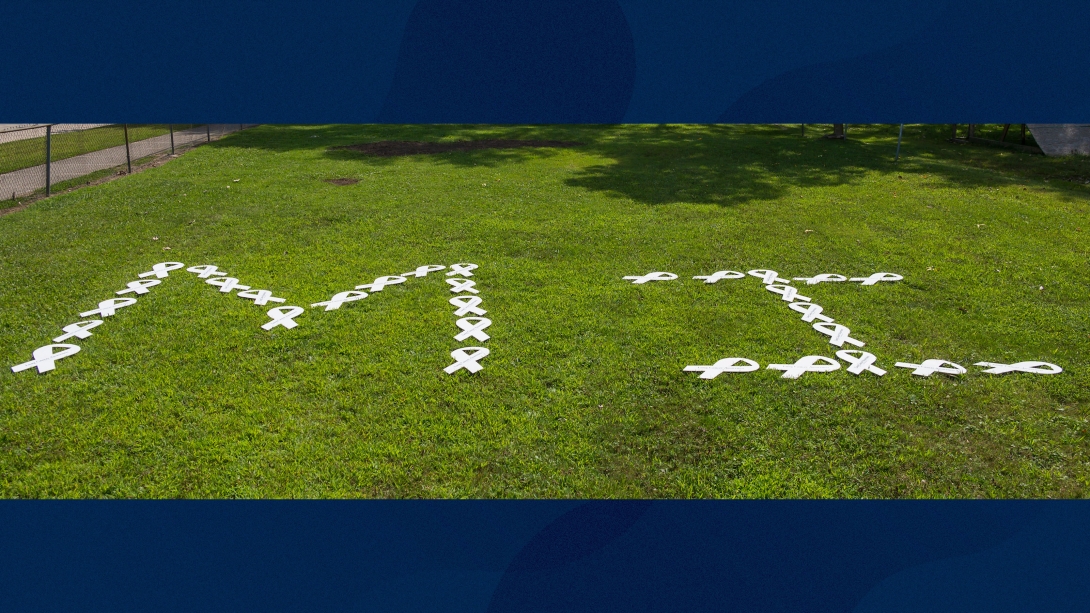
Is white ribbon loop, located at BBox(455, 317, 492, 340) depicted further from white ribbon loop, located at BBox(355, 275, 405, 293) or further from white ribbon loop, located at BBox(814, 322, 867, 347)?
white ribbon loop, located at BBox(814, 322, 867, 347)

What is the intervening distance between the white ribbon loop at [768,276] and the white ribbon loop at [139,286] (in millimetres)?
6475

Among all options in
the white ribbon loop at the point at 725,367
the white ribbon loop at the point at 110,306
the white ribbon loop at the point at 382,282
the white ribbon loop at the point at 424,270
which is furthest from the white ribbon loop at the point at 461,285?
the white ribbon loop at the point at 110,306

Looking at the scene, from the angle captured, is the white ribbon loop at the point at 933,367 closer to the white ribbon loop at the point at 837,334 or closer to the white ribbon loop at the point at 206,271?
the white ribbon loop at the point at 837,334

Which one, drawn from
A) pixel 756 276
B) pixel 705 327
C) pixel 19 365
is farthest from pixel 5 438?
pixel 756 276

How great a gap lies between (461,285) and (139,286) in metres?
3.34

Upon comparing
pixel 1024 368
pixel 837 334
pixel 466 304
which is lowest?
pixel 1024 368

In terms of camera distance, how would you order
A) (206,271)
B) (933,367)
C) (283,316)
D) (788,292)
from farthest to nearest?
(206,271)
(788,292)
(283,316)
(933,367)

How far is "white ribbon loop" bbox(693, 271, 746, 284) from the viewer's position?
7.39m

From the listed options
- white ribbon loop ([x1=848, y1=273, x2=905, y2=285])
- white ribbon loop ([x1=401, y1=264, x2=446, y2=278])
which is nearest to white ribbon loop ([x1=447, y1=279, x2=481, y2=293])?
white ribbon loop ([x1=401, y1=264, x2=446, y2=278])

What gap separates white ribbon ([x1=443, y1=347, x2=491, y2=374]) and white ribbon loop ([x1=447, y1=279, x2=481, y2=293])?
4.99ft

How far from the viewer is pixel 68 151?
1516 centimetres

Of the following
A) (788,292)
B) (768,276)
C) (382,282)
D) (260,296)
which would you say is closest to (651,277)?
(768,276)

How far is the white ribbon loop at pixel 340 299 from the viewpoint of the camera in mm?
6592

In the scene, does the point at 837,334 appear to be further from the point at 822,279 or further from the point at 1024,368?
the point at 822,279
